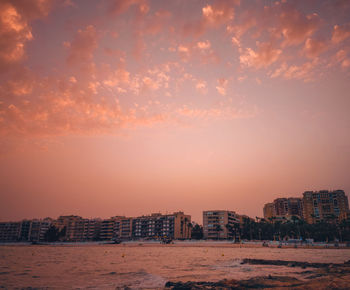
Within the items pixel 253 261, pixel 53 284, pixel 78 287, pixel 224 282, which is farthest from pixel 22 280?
pixel 253 261

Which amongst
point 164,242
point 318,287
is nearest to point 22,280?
point 318,287

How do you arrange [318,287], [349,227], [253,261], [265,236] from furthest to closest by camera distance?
[265,236] → [349,227] → [253,261] → [318,287]

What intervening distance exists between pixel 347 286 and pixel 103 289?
17.2 meters

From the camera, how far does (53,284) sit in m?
24.5

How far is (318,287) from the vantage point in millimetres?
16953

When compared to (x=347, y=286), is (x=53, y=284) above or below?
below

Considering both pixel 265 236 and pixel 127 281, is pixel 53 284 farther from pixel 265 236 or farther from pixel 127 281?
pixel 265 236

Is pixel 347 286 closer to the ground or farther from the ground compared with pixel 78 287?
farther from the ground

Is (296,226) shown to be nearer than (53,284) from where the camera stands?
No

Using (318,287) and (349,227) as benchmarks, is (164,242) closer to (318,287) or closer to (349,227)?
(349,227)

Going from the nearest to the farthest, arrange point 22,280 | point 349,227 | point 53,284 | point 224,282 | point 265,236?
point 224,282 → point 53,284 → point 22,280 → point 349,227 → point 265,236

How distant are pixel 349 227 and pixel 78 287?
5830 inches

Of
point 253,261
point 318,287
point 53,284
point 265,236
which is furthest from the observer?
point 265,236

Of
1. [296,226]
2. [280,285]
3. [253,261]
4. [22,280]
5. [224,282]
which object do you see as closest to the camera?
[280,285]
